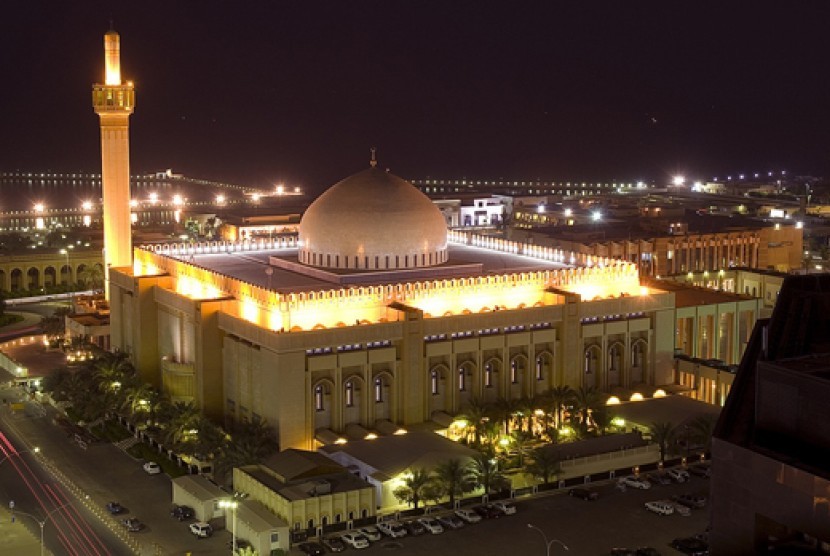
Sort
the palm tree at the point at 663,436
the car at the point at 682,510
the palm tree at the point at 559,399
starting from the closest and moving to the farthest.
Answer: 1. the car at the point at 682,510
2. the palm tree at the point at 663,436
3. the palm tree at the point at 559,399

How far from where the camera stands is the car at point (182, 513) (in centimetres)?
5138

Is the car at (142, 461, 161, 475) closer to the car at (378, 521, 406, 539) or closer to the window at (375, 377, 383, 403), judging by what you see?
the window at (375, 377, 383, 403)

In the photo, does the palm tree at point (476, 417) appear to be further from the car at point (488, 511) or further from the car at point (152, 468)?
the car at point (152, 468)

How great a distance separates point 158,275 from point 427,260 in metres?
15.9

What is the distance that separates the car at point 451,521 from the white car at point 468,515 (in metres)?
0.16

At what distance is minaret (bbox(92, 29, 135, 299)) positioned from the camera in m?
85.3

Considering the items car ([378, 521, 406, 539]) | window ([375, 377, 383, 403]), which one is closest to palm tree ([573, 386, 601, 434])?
window ([375, 377, 383, 403])

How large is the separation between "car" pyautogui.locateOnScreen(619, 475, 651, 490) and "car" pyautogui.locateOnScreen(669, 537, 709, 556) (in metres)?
7.11

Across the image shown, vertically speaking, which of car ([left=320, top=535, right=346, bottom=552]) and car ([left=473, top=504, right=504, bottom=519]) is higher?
car ([left=473, top=504, right=504, bottom=519])

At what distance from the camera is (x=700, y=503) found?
5166 centimetres

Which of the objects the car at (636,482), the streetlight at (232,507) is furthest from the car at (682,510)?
the streetlight at (232,507)

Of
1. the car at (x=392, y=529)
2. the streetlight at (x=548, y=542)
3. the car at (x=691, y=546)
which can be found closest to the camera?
the car at (x=691, y=546)

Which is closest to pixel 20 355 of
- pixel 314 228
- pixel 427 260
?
pixel 314 228

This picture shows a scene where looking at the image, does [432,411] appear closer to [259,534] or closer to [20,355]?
[259,534]
